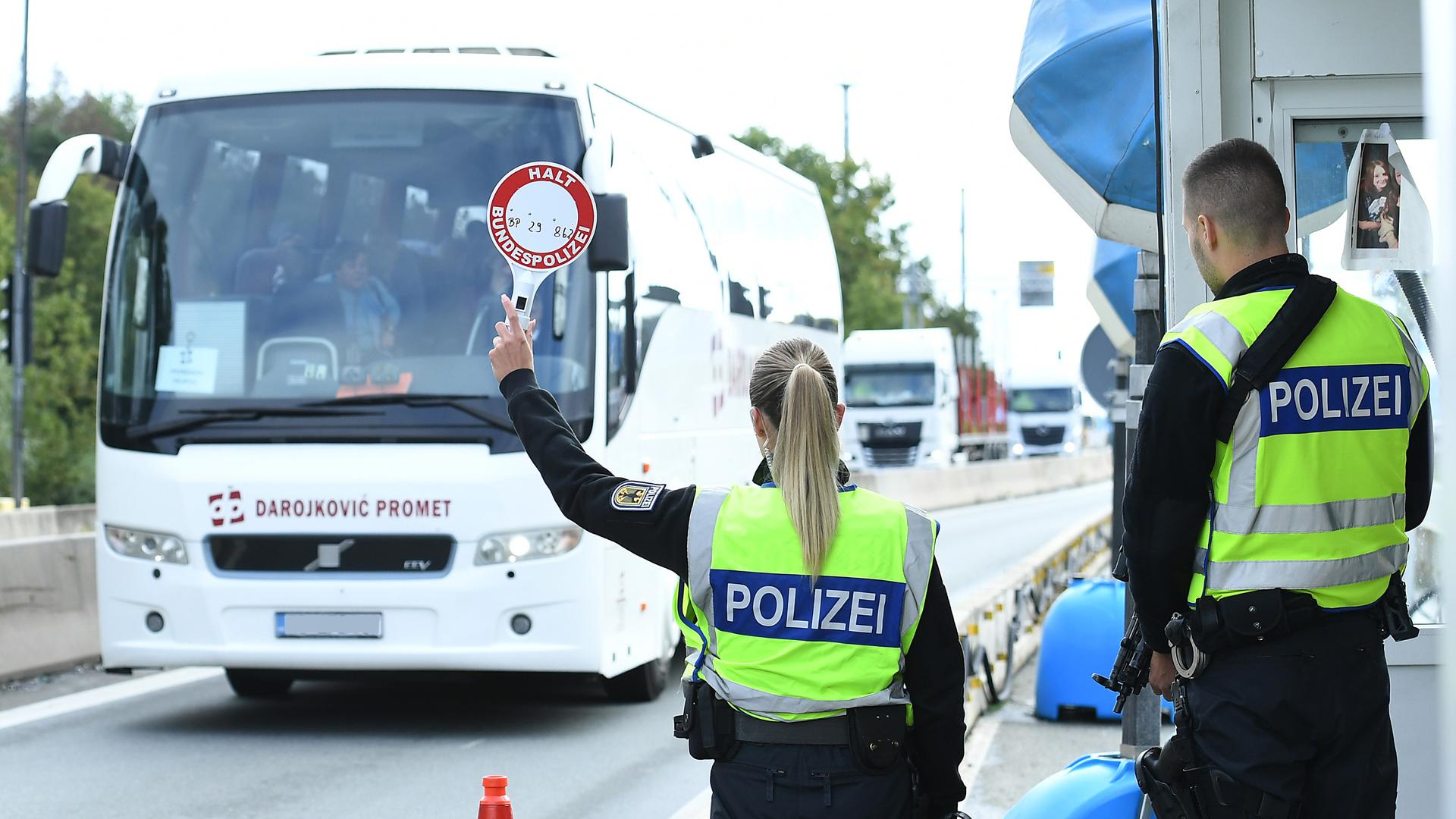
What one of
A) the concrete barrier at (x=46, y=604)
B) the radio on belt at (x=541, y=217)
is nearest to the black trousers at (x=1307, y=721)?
the radio on belt at (x=541, y=217)

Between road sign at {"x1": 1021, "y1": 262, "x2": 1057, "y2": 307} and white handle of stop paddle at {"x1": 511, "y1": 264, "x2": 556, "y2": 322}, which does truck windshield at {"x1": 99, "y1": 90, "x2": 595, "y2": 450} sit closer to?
road sign at {"x1": 1021, "y1": 262, "x2": 1057, "y2": 307}

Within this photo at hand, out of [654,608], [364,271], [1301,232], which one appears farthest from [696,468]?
[1301,232]

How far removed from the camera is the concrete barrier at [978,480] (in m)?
35.2

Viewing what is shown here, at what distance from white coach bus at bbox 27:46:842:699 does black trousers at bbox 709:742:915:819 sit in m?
5.39

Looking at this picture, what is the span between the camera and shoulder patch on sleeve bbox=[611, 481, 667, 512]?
3490 millimetres

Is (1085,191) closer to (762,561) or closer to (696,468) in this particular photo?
(762,561)

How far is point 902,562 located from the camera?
132 inches

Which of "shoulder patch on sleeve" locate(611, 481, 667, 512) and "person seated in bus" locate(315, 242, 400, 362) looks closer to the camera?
"shoulder patch on sleeve" locate(611, 481, 667, 512)

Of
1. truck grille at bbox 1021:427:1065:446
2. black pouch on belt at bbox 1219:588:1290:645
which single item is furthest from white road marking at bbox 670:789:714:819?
truck grille at bbox 1021:427:1065:446

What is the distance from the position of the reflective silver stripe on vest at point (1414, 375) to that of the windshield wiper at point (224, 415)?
6261 mm

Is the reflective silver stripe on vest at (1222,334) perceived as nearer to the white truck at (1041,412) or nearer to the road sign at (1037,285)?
the road sign at (1037,285)

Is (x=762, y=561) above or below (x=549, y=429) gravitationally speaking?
below

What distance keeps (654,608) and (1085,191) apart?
15.1 ft

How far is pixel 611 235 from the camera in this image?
8516 mm
